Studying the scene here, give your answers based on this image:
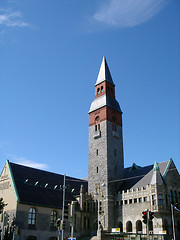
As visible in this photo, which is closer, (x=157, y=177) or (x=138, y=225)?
(x=157, y=177)

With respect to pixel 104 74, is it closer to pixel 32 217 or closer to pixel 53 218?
pixel 53 218

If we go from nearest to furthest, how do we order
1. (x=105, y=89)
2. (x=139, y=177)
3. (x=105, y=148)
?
1. (x=139, y=177)
2. (x=105, y=148)
3. (x=105, y=89)

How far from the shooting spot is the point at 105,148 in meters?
54.6

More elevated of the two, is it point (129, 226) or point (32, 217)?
point (32, 217)

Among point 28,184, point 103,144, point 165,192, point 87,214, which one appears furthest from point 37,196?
point 165,192

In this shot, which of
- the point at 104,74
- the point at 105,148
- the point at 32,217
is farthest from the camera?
the point at 104,74

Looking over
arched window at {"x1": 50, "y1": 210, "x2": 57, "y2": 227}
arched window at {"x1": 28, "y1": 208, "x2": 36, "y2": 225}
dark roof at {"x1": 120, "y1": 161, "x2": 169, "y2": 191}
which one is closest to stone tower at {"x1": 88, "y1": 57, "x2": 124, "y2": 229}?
dark roof at {"x1": 120, "y1": 161, "x2": 169, "y2": 191}

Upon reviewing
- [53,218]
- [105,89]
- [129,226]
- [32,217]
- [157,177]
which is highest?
[105,89]

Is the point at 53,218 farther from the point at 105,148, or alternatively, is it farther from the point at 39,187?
the point at 105,148

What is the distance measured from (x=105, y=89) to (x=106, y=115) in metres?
6.96

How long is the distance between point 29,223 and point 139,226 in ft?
60.0

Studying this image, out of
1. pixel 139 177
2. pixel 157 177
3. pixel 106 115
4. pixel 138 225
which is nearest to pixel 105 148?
pixel 106 115

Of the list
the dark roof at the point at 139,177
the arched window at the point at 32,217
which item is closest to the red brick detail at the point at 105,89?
the dark roof at the point at 139,177

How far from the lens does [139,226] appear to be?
155 ft
